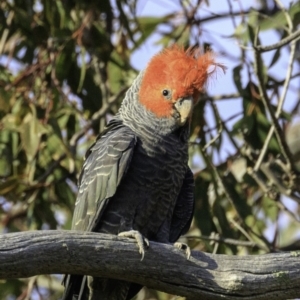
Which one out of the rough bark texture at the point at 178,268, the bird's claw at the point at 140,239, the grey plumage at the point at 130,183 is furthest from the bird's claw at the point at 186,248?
the grey plumage at the point at 130,183

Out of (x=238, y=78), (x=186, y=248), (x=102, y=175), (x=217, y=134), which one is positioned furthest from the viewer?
(x=238, y=78)

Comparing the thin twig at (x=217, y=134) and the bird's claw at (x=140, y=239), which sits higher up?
the thin twig at (x=217, y=134)

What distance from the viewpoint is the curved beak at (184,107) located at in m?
3.53

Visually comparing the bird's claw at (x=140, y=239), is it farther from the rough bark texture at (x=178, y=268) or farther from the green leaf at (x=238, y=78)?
the green leaf at (x=238, y=78)

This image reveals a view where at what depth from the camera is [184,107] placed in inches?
140

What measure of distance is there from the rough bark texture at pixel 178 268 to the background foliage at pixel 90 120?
0.93 m

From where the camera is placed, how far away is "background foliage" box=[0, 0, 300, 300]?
4113 millimetres

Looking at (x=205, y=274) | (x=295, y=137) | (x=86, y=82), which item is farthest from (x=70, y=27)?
(x=205, y=274)

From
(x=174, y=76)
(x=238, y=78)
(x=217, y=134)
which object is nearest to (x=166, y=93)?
(x=174, y=76)

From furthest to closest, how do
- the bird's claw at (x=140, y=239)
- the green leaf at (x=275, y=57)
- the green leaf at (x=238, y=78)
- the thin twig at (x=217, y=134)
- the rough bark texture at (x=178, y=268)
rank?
the green leaf at (x=238, y=78), the green leaf at (x=275, y=57), the thin twig at (x=217, y=134), the bird's claw at (x=140, y=239), the rough bark texture at (x=178, y=268)

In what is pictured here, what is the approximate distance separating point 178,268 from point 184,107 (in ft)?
2.94

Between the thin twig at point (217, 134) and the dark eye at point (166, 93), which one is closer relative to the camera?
the dark eye at point (166, 93)

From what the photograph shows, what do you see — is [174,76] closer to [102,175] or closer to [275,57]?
[102,175]

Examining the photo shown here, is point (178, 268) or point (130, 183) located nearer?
point (178, 268)
